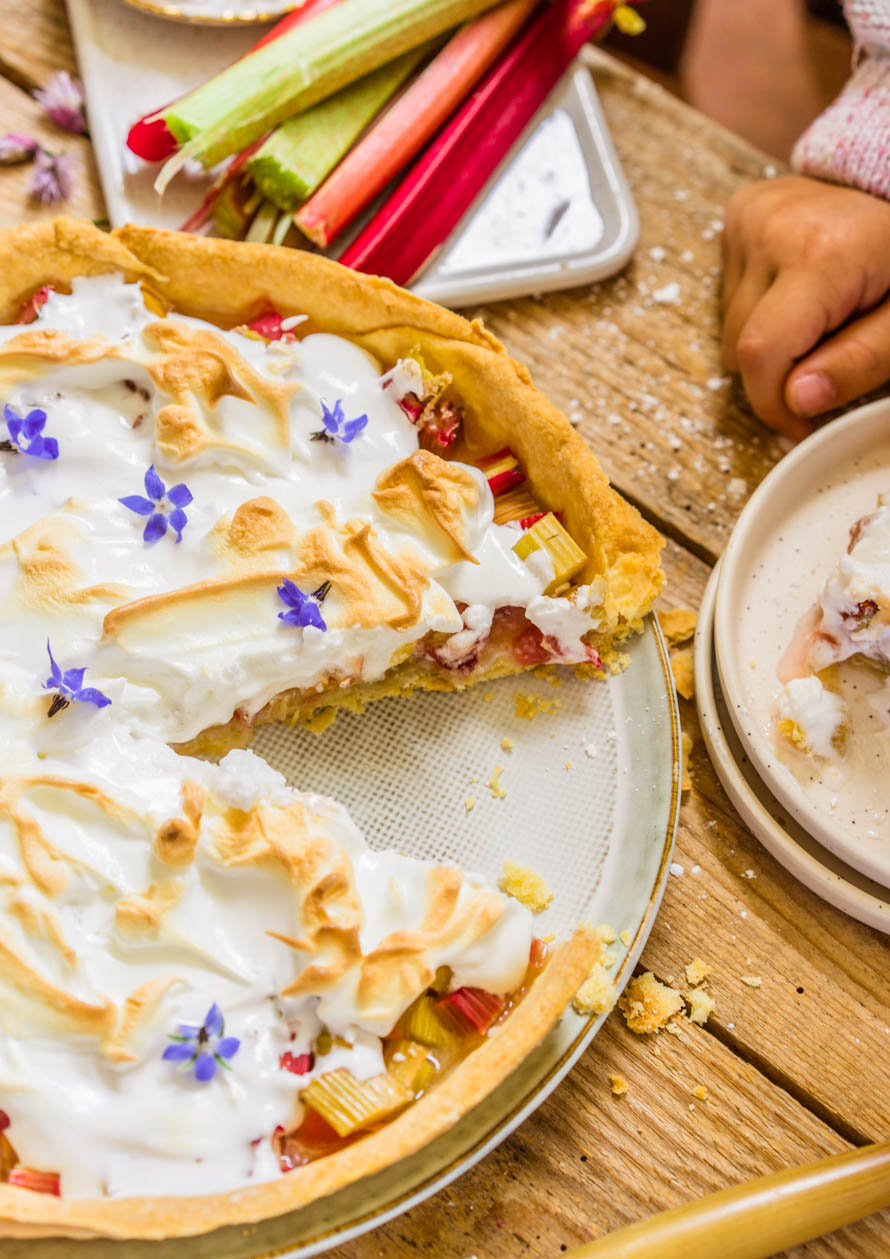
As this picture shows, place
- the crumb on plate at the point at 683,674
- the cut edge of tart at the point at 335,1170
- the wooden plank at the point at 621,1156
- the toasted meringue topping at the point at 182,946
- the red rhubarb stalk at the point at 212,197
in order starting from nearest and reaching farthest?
the cut edge of tart at the point at 335,1170
the toasted meringue topping at the point at 182,946
the wooden plank at the point at 621,1156
the crumb on plate at the point at 683,674
the red rhubarb stalk at the point at 212,197

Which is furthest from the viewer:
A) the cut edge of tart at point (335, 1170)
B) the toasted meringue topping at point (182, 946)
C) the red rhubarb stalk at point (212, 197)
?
the red rhubarb stalk at point (212, 197)

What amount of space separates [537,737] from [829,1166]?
3.24 feet

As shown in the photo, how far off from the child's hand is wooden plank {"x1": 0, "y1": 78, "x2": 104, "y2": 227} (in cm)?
179

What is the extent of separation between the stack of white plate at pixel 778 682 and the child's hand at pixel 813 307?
0.16 metres

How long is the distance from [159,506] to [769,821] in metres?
1.46

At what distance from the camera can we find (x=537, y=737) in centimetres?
234

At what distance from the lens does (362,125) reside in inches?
116

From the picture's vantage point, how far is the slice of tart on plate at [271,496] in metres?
2.17

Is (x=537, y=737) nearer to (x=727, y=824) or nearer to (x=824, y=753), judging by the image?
(x=727, y=824)

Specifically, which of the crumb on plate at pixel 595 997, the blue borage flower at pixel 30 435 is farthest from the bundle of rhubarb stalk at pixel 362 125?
the crumb on plate at pixel 595 997

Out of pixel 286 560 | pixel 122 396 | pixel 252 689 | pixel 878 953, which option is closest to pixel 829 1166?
pixel 878 953

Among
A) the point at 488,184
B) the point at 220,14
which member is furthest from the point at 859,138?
the point at 220,14

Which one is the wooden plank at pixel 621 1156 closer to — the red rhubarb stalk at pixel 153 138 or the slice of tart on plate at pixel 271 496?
the slice of tart on plate at pixel 271 496

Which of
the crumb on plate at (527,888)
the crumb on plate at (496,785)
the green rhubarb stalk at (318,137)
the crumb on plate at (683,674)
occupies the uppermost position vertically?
the green rhubarb stalk at (318,137)
